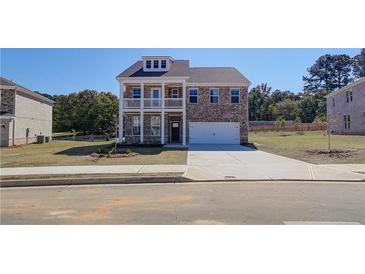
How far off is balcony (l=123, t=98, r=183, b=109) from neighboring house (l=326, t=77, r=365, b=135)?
14.6 meters

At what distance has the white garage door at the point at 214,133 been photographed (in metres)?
29.7

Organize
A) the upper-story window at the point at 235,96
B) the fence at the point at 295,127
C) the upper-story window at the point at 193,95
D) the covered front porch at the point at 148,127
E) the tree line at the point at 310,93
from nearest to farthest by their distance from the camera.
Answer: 1. the covered front porch at the point at 148,127
2. the upper-story window at the point at 235,96
3. the upper-story window at the point at 193,95
4. the fence at the point at 295,127
5. the tree line at the point at 310,93

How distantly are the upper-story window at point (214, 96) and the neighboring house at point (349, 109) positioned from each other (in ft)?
35.9

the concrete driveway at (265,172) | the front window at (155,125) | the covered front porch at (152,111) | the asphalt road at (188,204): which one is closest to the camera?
the asphalt road at (188,204)

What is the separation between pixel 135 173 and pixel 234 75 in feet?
69.3

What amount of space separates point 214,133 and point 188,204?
73.4 ft

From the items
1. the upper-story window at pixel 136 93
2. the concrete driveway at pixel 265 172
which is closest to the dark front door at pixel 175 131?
the upper-story window at pixel 136 93

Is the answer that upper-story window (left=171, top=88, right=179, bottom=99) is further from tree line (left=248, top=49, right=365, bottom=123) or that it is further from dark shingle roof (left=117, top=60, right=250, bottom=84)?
tree line (left=248, top=49, right=365, bottom=123)

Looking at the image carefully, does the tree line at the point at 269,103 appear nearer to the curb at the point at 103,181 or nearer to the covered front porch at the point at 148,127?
the covered front porch at the point at 148,127

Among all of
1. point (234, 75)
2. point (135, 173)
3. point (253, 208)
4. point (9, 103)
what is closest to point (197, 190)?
point (253, 208)

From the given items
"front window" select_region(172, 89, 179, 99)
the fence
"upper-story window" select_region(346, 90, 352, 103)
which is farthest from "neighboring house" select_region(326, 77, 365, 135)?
"front window" select_region(172, 89, 179, 99)

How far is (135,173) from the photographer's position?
40.1 ft

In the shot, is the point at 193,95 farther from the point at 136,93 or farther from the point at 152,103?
the point at 136,93

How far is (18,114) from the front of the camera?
30.2 meters
